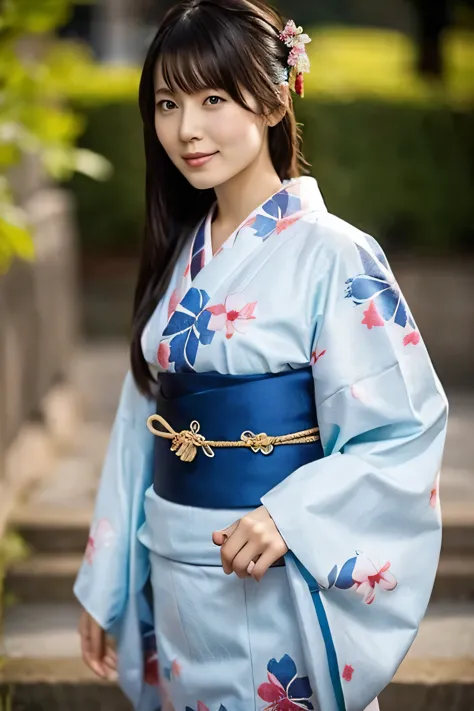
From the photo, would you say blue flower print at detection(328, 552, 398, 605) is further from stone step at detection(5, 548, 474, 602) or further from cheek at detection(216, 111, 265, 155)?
stone step at detection(5, 548, 474, 602)

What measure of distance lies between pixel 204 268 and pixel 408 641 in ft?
2.92

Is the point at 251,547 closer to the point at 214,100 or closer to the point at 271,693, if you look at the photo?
the point at 271,693

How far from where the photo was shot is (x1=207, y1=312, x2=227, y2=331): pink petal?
215cm

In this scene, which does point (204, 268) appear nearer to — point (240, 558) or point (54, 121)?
point (240, 558)

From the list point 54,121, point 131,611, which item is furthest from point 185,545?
point 54,121

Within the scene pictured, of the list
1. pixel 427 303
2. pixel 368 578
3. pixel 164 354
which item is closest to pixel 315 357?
pixel 164 354

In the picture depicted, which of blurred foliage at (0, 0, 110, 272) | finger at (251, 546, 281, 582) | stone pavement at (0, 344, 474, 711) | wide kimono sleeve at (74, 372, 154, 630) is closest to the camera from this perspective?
finger at (251, 546, 281, 582)

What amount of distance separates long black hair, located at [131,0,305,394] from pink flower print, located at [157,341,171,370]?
0.15 m

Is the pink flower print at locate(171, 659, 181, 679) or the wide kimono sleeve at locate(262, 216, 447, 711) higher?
the wide kimono sleeve at locate(262, 216, 447, 711)

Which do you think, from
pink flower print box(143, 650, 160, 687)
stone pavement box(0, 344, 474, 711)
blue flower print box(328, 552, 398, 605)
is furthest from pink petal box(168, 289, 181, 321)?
stone pavement box(0, 344, 474, 711)

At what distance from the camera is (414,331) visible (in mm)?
2125

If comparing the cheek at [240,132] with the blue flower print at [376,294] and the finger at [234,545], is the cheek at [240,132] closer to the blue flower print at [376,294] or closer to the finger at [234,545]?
the blue flower print at [376,294]

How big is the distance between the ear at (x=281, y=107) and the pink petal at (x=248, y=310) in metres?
0.40

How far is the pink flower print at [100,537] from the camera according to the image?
248 centimetres
